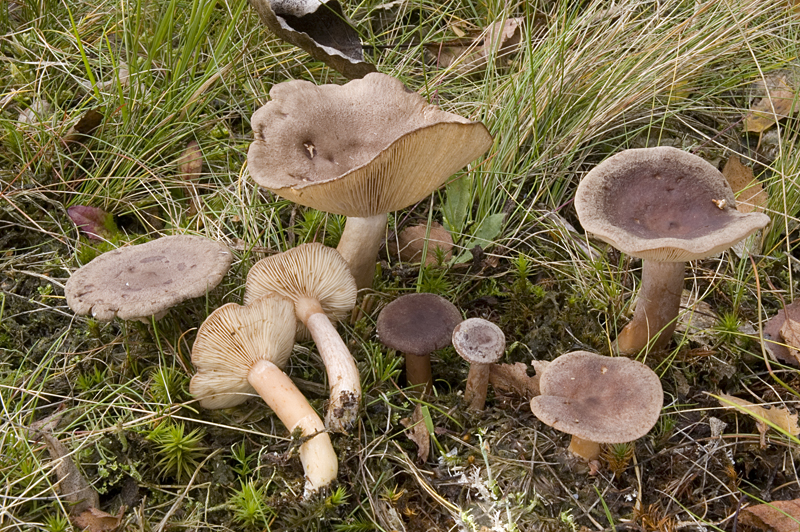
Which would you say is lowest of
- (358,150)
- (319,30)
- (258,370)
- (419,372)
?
(419,372)

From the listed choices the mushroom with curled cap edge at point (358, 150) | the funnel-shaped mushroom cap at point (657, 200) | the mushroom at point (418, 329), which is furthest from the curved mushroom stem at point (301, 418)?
the funnel-shaped mushroom cap at point (657, 200)

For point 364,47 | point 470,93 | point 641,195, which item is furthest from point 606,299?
point 364,47

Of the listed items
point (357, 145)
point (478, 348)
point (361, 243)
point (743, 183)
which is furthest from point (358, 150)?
point (743, 183)

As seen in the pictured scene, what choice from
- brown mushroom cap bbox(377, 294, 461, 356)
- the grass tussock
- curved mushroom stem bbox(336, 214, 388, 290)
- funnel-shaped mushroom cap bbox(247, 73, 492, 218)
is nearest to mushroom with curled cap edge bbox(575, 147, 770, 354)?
the grass tussock

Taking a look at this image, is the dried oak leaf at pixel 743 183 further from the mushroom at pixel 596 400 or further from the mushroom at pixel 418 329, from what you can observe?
the mushroom at pixel 418 329

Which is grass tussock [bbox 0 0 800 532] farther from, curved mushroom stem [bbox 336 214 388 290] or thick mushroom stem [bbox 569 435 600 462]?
curved mushroom stem [bbox 336 214 388 290]

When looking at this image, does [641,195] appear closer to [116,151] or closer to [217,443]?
[217,443]

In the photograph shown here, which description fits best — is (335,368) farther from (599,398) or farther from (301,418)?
(599,398)
